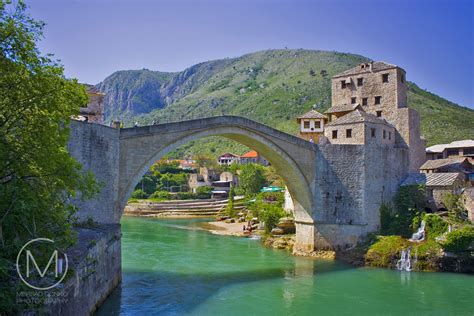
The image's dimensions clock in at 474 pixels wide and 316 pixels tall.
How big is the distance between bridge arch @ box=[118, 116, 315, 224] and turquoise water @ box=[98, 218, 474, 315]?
3.67 meters

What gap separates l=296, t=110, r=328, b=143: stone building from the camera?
33938 mm

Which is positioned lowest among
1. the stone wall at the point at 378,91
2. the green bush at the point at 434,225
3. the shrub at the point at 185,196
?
the green bush at the point at 434,225

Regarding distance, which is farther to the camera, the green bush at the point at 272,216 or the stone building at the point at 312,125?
the stone building at the point at 312,125

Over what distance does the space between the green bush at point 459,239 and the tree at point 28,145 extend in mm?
18012

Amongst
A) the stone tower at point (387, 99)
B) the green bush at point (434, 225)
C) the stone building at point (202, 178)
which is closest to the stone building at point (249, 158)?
the stone building at point (202, 178)

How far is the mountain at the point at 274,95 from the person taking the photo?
58969 millimetres

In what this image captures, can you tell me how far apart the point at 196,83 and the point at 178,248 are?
149251 millimetres

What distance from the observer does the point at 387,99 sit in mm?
29781

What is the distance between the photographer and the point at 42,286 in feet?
31.2

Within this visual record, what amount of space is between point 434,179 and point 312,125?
10300 millimetres

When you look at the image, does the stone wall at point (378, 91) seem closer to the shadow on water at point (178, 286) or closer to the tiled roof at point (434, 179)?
the tiled roof at point (434, 179)

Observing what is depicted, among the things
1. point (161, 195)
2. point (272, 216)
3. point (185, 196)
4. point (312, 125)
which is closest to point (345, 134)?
point (312, 125)

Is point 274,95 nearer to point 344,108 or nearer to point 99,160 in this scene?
point 344,108

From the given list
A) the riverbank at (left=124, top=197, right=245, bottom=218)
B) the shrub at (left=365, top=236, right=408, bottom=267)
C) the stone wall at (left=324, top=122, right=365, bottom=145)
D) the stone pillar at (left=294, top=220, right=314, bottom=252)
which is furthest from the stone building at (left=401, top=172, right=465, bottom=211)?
the riverbank at (left=124, top=197, right=245, bottom=218)
